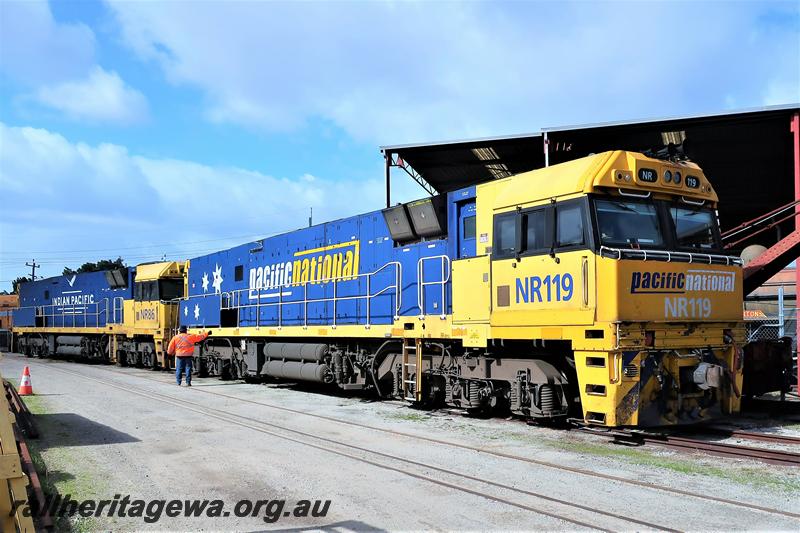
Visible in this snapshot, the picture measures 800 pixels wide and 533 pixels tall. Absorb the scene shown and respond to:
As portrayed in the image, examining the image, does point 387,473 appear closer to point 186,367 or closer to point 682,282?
point 682,282

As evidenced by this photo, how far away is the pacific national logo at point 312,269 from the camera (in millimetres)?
14680

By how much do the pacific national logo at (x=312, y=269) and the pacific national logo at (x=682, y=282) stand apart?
6882 millimetres

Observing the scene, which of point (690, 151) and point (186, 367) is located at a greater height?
point (690, 151)

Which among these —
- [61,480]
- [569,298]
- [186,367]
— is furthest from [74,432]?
[569,298]

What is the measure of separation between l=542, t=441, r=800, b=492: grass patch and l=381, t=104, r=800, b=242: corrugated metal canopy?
8.39m

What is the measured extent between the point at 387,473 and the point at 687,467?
10.8 feet

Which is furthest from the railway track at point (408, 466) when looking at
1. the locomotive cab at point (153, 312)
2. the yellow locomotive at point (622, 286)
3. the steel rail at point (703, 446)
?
the locomotive cab at point (153, 312)

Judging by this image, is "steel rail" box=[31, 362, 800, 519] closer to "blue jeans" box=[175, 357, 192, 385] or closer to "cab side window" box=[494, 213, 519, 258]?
"cab side window" box=[494, 213, 519, 258]

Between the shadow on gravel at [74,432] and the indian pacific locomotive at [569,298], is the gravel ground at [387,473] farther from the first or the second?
the indian pacific locomotive at [569,298]

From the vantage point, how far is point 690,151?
17.7 metres

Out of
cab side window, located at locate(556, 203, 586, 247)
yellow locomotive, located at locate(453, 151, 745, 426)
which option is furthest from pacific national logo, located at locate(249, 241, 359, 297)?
cab side window, located at locate(556, 203, 586, 247)

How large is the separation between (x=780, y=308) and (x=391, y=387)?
9.12 m

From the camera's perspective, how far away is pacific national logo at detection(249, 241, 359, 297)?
14.7m

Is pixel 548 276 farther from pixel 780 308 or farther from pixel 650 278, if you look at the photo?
pixel 780 308
